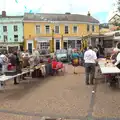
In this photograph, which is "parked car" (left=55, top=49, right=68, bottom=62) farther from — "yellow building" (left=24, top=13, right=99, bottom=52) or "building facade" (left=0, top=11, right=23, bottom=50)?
"building facade" (left=0, top=11, right=23, bottom=50)

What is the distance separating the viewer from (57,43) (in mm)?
59000

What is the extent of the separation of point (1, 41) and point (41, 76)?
45724mm

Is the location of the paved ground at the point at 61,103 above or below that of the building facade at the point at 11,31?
below

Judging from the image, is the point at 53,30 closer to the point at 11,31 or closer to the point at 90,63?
the point at 11,31

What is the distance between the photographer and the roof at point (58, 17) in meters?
59.3

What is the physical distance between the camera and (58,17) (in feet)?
200

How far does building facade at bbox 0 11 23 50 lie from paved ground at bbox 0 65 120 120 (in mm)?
48768

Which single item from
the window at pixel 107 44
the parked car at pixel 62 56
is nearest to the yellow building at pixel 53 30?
the parked car at pixel 62 56

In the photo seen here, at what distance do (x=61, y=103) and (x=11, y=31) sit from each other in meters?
53.8

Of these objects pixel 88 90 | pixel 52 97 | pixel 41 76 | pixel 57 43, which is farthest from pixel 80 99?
pixel 57 43

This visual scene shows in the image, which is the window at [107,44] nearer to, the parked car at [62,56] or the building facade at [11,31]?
the parked car at [62,56]

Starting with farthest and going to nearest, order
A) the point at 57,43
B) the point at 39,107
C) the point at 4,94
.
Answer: the point at 57,43, the point at 4,94, the point at 39,107

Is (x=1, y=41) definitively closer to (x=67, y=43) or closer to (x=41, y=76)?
(x=67, y=43)

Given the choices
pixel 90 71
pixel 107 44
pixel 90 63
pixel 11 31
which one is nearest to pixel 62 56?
pixel 107 44
